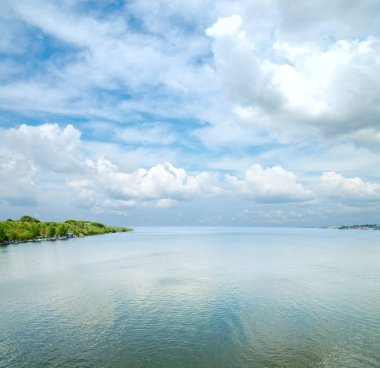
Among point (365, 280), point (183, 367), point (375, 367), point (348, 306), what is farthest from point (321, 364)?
point (365, 280)

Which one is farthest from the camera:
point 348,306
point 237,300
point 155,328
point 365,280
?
point 365,280

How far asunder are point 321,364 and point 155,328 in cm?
2188

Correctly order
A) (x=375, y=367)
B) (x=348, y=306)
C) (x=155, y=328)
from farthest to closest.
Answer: (x=348, y=306) → (x=155, y=328) → (x=375, y=367)

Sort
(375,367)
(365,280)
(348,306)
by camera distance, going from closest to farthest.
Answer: (375,367), (348,306), (365,280)

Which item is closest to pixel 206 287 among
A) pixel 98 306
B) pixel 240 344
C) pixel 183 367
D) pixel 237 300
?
A: pixel 237 300

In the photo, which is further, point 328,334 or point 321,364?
point 328,334

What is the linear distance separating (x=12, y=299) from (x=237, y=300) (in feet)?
143

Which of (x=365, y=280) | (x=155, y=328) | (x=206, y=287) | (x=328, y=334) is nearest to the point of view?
(x=328, y=334)

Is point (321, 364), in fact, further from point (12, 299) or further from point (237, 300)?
point (12, 299)

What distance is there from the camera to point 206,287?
70500 millimetres

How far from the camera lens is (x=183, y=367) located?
3297cm

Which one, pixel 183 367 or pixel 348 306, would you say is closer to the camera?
pixel 183 367

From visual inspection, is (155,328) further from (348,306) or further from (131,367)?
(348,306)

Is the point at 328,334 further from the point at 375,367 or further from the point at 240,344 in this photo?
the point at 240,344
